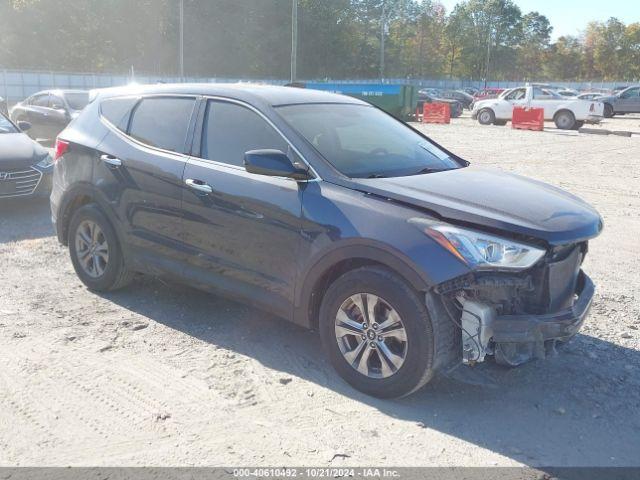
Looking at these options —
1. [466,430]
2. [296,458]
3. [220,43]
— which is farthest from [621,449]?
[220,43]

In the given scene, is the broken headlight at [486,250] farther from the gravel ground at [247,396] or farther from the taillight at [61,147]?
the taillight at [61,147]

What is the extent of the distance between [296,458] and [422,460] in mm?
630

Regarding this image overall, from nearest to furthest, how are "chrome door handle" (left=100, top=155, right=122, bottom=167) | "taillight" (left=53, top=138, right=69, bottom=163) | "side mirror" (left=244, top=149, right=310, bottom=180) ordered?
"side mirror" (left=244, top=149, right=310, bottom=180) → "chrome door handle" (left=100, top=155, right=122, bottom=167) → "taillight" (left=53, top=138, right=69, bottom=163)

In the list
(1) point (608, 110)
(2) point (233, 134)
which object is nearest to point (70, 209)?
(2) point (233, 134)

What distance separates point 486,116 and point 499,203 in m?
26.3

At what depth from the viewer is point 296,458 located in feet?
10.5

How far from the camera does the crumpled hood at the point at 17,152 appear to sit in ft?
28.1

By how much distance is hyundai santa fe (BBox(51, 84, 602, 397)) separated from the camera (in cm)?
349

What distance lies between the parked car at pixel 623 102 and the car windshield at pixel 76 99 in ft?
95.6

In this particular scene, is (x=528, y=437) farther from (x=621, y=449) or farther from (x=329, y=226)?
(x=329, y=226)

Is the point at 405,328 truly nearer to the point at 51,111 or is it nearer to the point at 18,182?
the point at 18,182

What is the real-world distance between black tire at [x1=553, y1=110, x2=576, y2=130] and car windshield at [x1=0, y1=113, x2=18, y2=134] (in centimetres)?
2150

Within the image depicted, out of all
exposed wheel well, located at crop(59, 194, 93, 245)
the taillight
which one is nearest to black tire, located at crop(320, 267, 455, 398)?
exposed wheel well, located at crop(59, 194, 93, 245)

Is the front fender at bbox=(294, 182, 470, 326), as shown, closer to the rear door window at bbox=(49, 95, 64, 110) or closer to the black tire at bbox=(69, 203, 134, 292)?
the black tire at bbox=(69, 203, 134, 292)
